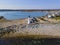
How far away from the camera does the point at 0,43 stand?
53.8 ft

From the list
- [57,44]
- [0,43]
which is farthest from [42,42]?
[0,43]

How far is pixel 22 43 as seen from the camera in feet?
55.7

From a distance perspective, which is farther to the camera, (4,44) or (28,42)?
(28,42)

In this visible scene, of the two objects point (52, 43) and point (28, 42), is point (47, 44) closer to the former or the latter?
point (52, 43)

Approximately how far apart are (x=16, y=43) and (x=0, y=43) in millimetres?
1413

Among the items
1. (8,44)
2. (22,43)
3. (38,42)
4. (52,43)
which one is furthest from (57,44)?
(8,44)

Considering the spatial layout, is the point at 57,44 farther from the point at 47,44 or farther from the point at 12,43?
the point at 12,43

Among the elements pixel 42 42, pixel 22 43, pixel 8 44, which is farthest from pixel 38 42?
pixel 8 44

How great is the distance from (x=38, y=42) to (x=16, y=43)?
201 centimetres

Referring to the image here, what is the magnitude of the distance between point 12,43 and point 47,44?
10.1 ft

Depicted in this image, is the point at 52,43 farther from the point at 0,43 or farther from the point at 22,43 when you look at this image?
the point at 0,43

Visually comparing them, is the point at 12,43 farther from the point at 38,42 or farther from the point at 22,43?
the point at 38,42

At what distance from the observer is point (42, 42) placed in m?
17.1

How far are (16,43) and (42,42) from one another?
7.71ft
